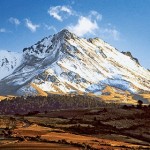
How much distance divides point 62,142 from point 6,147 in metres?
6.97

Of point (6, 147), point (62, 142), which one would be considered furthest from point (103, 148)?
point (6, 147)

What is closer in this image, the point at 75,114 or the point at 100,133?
the point at 100,133

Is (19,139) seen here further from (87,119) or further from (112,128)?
(87,119)

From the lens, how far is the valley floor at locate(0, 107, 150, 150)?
39.1 metres

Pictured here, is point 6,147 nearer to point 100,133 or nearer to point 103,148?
point 103,148

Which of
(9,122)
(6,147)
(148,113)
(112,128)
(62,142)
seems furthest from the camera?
(148,113)

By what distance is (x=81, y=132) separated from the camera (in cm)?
5741

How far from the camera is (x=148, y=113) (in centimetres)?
8619

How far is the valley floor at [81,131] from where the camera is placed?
128ft

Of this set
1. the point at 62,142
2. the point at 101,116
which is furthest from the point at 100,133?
the point at 101,116

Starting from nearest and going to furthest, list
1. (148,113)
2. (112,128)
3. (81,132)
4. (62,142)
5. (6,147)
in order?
1. (6,147)
2. (62,142)
3. (81,132)
4. (112,128)
5. (148,113)

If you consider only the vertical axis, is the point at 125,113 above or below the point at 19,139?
above

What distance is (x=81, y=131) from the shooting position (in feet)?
191

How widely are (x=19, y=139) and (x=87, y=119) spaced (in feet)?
129
